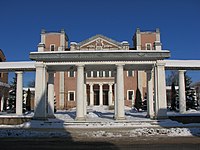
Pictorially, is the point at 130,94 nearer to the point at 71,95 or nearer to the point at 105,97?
the point at 105,97

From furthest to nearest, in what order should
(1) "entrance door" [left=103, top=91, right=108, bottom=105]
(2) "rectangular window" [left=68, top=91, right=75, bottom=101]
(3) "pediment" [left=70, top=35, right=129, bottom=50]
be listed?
(2) "rectangular window" [left=68, top=91, right=75, bottom=101] < (1) "entrance door" [left=103, top=91, right=108, bottom=105] < (3) "pediment" [left=70, top=35, right=129, bottom=50]

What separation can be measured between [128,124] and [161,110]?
3.49m

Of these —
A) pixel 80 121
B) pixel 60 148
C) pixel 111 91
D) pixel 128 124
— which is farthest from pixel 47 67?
pixel 111 91

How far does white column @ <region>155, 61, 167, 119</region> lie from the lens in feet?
75.7

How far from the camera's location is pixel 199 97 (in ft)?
177

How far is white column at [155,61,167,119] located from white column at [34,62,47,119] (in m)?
10.2

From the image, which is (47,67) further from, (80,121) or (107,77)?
(107,77)

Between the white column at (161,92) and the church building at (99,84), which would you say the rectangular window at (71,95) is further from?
the white column at (161,92)

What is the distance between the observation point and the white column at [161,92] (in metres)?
23.1

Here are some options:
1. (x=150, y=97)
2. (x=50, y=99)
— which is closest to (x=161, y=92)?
(x=150, y=97)

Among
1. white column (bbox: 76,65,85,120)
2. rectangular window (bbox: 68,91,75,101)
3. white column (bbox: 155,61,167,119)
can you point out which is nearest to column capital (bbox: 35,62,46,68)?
white column (bbox: 76,65,85,120)

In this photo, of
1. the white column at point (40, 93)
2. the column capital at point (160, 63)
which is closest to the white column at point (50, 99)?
the white column at point (40, 93)

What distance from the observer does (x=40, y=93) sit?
2364 cm

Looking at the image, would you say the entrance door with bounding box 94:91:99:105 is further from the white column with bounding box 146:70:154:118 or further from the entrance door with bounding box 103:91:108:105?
the white column with bounding box 146:70:154:118
